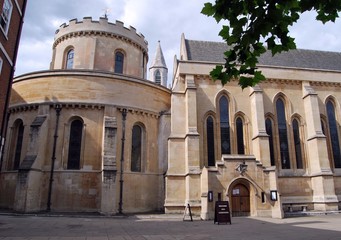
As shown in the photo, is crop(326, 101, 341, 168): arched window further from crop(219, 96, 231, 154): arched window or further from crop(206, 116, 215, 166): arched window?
crop(206, 116, 215, 166): arched window

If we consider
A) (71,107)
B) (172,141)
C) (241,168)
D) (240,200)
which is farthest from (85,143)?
(240,200)

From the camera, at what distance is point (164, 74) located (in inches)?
2303

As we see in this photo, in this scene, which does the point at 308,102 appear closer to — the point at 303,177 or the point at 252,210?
the point at 303,177

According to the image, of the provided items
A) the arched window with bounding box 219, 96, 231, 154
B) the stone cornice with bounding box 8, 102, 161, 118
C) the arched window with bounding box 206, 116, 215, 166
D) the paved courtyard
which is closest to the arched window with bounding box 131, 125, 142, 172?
the stone cornice with bounding box 8, 102, 161, 118

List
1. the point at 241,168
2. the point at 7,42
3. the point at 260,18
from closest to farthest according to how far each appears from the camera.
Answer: the point at 260,18, the point at 7,42, the point at 241,168

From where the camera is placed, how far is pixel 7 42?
13422mm

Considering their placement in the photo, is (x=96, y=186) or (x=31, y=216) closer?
(x=31, y=216)

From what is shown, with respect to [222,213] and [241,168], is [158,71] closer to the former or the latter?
[241,168]

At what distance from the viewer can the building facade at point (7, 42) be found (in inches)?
509

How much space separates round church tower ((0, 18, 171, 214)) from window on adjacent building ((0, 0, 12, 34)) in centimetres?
846

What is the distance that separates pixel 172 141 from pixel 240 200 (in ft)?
21.0

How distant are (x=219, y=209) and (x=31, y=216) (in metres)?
11.1

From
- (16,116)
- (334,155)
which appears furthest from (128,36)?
(334,155)

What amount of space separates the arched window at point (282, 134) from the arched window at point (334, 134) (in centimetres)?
435
